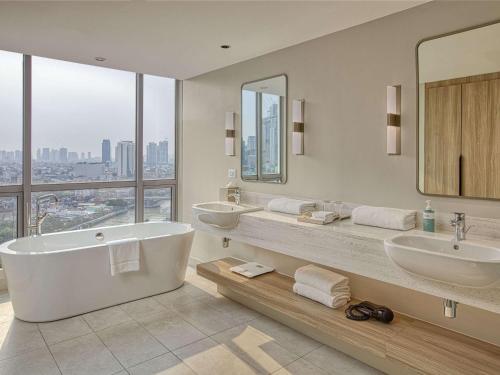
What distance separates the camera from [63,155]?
4.16 metres

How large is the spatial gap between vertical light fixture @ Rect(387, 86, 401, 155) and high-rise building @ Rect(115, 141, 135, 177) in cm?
328

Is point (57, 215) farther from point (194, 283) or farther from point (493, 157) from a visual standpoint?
point (493, 157)

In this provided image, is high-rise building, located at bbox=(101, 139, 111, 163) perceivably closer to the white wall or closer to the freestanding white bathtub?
the freestanding white bathtub

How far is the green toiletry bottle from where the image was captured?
7.68ft

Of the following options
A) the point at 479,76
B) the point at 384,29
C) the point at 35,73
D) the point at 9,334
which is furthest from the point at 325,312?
the point at 35,73

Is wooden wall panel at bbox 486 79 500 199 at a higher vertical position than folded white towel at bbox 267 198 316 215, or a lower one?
higher

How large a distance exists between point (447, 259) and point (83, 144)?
3.99 metres

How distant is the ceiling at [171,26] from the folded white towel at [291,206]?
1415mm

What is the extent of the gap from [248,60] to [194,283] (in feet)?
8.23

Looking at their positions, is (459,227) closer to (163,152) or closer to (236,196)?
(236,196)

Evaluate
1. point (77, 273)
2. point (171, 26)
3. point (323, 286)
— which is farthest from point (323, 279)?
point (171, 26)

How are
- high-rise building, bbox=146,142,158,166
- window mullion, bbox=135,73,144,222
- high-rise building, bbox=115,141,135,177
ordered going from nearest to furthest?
high-rise building, bbox=115,141,135,177 < window mullion, bbox=135,73,144,222 < high-rise building, bbox=146,142,158,166

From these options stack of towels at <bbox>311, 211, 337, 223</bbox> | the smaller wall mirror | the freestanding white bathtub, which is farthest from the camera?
the smaller wall mirror

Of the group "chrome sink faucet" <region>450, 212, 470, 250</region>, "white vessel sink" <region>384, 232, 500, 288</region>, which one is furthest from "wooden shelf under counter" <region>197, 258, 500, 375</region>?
"chrome sink faucet" <region>450, 212, 470, 250</region>
